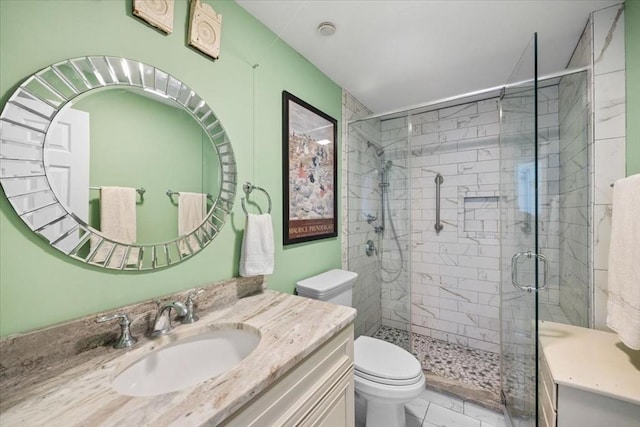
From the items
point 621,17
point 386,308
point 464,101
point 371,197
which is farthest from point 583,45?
point 386,308

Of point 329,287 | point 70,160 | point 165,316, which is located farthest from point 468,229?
point 70,160

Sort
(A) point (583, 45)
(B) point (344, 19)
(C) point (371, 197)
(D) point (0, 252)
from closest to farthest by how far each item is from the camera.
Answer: (D) point (0, 252)
(B) point (344, 19)
(A) point (583, 45)
(C) point (371, 197)

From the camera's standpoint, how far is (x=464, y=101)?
2.48m

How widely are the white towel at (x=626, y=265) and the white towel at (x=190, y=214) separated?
6.02 feet

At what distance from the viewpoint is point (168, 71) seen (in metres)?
1.07

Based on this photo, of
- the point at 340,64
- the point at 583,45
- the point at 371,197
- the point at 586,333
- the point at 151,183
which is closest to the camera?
the point at 151,183

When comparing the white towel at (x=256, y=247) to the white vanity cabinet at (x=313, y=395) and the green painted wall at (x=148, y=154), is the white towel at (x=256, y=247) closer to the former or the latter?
the green painted wall at (x=148, y=154)

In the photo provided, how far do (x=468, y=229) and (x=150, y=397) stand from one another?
2.73 metres

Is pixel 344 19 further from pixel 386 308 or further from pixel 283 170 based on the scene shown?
pixel 386 308

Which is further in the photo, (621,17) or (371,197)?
(371,197)

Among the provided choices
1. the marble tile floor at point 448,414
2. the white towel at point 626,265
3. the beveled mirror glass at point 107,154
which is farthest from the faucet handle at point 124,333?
the white towel at point 626,265

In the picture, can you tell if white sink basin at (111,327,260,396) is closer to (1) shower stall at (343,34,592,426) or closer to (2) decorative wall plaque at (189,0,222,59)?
(2) decorative wall plaque at (189,0,222,59)

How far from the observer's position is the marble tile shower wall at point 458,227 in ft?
8.04

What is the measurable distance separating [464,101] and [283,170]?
2.03 meters
